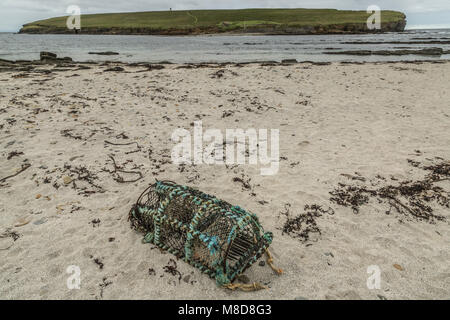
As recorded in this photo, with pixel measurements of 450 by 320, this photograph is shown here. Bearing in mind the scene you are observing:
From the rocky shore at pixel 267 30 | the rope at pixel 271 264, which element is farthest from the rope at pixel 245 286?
the rocky shore at pixel 267 30

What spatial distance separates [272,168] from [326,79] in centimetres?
1157

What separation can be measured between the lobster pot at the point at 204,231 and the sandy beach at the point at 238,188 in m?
0.22

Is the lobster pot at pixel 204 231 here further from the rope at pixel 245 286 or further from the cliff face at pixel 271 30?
the cliff face at pixel 271 30

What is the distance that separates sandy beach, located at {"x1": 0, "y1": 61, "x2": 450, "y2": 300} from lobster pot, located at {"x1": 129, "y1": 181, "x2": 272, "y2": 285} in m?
0.22

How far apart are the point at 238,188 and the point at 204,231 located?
199cm

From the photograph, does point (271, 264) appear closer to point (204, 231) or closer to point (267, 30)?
point (204, 231)

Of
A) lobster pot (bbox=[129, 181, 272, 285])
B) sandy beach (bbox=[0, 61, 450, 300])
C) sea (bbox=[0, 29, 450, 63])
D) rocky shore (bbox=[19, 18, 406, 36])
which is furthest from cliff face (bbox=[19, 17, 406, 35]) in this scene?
lobster pot (bbox=[129, 181, 272, 285])

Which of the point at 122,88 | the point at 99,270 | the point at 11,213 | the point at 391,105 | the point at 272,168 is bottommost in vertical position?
the point at 99,270

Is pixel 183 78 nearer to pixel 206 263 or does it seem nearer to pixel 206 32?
pixel 206 263

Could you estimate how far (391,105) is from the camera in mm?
11305

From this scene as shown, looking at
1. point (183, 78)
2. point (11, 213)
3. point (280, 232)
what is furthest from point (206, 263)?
point (183, 78)

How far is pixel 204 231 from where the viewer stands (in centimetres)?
394

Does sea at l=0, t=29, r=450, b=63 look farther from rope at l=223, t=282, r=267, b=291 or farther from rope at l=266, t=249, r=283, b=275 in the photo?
rope at l=223, t=282, r=267, b=291

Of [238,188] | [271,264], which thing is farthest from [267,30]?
[271,264]
